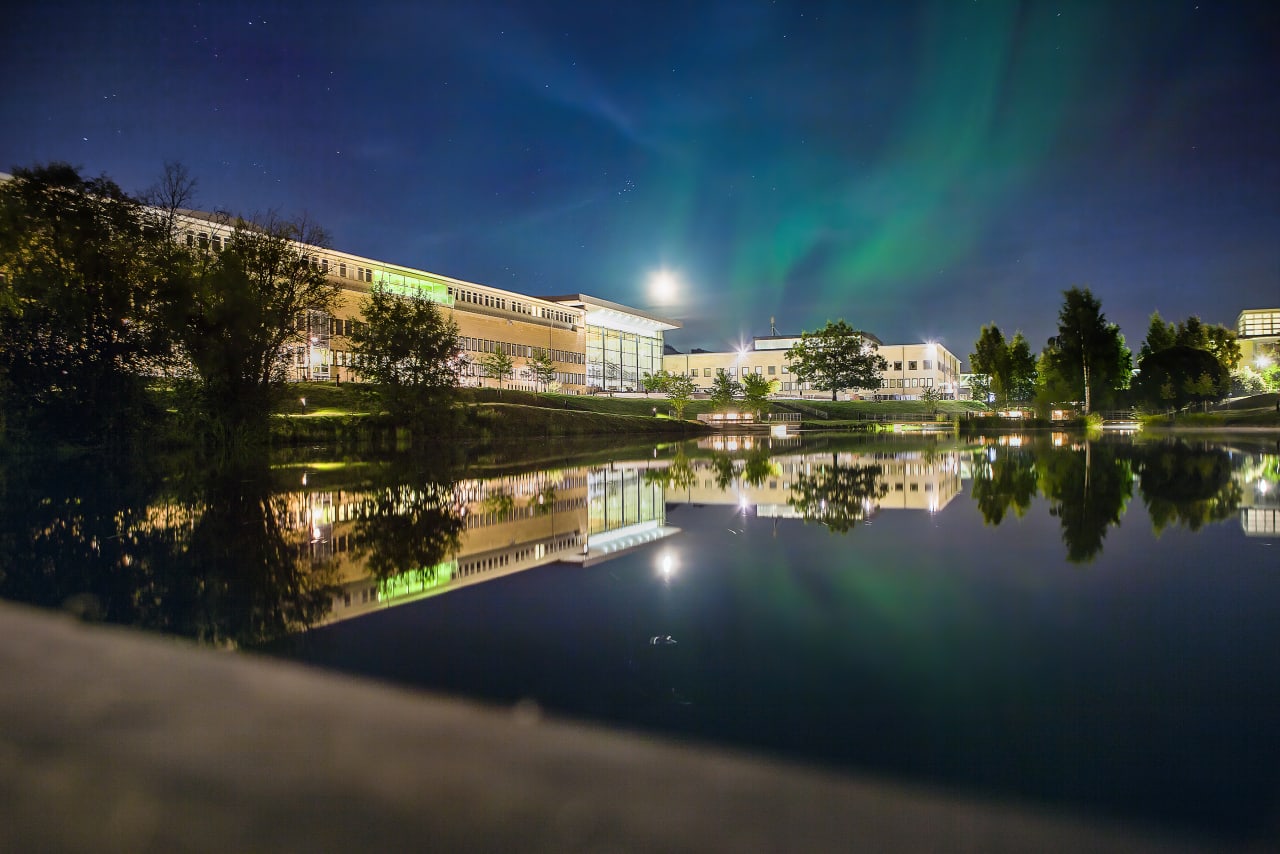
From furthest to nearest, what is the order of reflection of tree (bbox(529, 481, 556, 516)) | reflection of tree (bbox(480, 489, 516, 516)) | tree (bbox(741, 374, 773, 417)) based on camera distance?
tree (bbox(741, 374, 773, 417)), reflection of tree (bbox(529, 481, 556, 516)), reflection of tree (bbox(480, 489, 516, 516))

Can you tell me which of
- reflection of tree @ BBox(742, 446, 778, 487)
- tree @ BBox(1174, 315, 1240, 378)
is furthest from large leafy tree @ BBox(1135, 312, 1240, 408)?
reflection of tree @ BBox(742, 446, 778, 487)

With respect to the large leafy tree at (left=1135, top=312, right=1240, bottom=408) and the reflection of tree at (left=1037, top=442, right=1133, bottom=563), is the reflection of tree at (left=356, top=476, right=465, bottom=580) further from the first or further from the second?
the large leafy tree at (left=1135, top=312, right=1240, bottom=408)

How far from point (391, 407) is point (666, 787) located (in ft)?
126

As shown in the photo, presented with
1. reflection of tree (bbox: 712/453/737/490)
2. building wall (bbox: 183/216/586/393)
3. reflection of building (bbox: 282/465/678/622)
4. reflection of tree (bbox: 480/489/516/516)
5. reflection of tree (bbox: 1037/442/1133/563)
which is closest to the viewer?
reflection of building (bbox: 282/465/678/622)

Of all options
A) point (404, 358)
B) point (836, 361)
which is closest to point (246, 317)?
point (404, 358)

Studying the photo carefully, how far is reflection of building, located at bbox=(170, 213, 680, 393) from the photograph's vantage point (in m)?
71.1

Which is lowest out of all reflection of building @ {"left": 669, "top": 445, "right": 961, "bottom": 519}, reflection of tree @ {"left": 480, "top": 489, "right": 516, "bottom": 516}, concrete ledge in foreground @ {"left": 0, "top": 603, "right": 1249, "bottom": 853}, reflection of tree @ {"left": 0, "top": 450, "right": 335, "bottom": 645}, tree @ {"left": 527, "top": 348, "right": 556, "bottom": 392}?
concrete ledge in foreground @ {"left": 0, "top": 603, "right": 1249, "bottom": 853}

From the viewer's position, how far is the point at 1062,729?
307 centimetres

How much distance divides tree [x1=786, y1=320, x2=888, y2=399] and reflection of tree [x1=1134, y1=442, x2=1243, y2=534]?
72392 millimetres

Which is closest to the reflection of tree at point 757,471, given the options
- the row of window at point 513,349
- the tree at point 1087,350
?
the tree at point 1087,350

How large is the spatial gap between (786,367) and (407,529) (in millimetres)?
123451

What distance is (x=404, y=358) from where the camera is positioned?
39.4 meters

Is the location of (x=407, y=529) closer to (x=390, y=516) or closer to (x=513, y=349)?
(x=390, y=516)

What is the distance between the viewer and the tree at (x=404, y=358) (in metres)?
39.0
